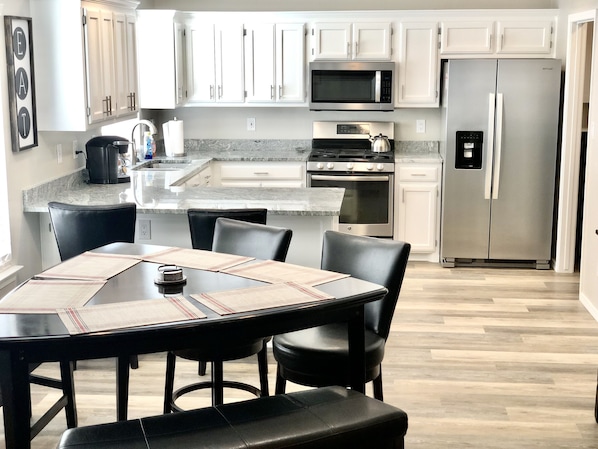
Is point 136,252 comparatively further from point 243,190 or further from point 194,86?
point 194,86

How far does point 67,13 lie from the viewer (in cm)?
455

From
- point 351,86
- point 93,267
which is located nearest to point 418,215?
point 351,86

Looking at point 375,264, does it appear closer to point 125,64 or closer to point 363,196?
point 125,64

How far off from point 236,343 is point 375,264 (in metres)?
0.61

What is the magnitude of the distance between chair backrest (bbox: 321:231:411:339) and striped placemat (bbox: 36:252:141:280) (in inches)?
31.3

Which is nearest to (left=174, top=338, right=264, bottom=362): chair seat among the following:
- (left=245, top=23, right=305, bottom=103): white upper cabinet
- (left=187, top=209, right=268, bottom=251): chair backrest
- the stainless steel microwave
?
(left=187, top=209, right=268, bottom=251): chair backrest

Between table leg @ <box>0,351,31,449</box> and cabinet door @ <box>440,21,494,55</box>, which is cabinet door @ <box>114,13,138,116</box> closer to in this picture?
cabinet door @ <box>440,21,494,55</box>

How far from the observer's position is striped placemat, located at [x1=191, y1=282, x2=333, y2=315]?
2.31 metres

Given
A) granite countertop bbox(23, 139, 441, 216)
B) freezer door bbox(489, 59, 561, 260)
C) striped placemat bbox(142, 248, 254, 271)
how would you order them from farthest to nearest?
freezer door bbox(489, 59, 561, 260) < granite countertop bbox(23, 139, 441, 216) < striped placemat bbox(142, 248, 254, 271)

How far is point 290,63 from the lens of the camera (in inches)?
267

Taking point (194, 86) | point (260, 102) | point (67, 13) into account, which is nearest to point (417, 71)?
point (260, 102)

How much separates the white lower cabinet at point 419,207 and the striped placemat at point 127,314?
4.42m

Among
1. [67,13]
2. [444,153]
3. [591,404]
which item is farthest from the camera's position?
[444,153]

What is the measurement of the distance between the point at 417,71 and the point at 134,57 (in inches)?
93.9
